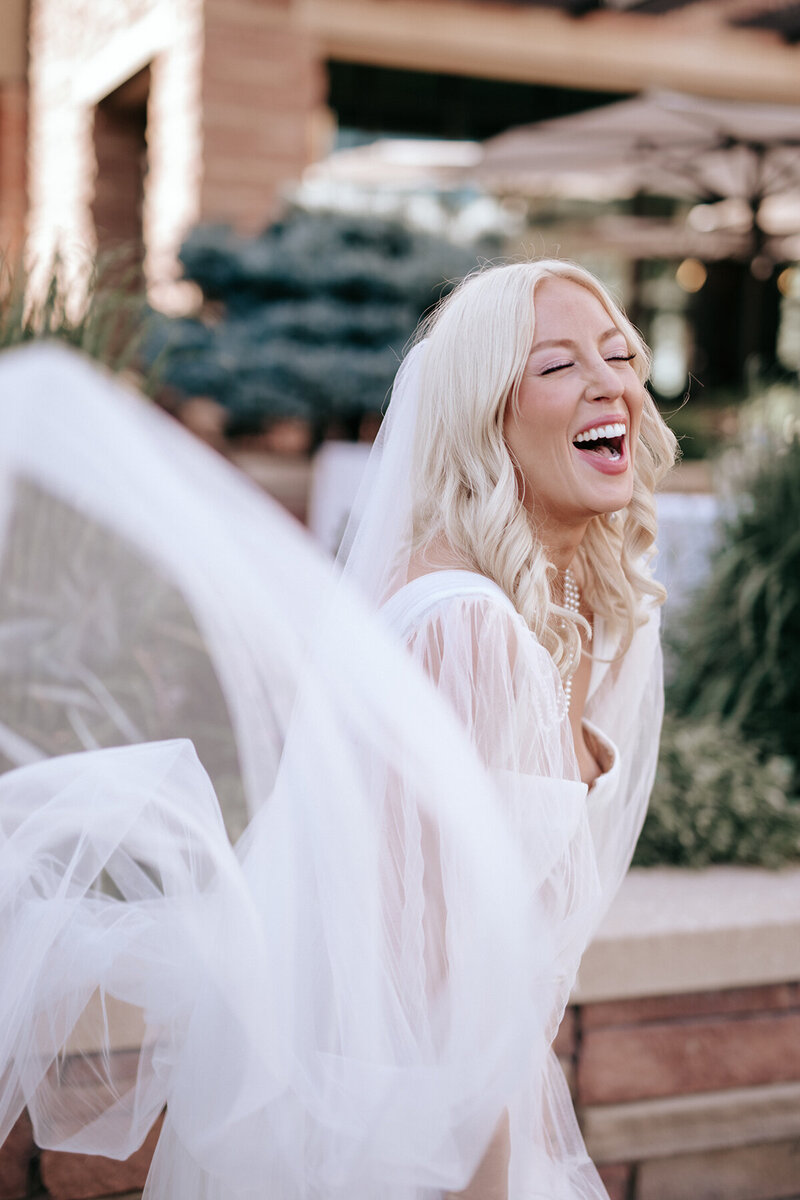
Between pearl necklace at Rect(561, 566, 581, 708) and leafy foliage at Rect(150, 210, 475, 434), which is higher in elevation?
leafy foliage at Rect(150, 210, 475, 434)

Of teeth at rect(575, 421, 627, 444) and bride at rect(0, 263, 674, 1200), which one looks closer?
bride at rect(0, 263, 674, 1200)

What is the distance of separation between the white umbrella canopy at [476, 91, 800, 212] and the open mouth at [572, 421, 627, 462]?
5.96m

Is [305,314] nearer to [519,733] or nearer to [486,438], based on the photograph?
[486,438]

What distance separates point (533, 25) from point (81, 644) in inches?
310

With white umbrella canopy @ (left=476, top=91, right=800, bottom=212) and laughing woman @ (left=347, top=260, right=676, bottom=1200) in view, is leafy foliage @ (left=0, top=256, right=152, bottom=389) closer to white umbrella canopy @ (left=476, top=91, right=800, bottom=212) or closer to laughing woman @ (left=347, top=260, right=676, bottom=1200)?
laughing woman @ (left=347, top=260, right=676, bottom=1200)

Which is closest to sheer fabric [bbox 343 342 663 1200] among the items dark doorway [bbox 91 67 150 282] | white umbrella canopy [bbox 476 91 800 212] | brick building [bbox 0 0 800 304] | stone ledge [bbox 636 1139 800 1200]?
stone ledge [bbox 636 1139 800 1200]

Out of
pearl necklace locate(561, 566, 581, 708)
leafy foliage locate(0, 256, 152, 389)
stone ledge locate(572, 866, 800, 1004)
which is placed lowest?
stone ledge locate(572, 866, 800, 1004)

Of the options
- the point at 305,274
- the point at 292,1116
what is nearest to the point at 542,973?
the point at 292,1116

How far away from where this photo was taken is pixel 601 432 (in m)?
1.87

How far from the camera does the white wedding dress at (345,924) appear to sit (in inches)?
64.1

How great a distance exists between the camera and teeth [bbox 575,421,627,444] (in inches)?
73.7

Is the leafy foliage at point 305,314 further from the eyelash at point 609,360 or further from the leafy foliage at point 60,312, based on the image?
the eyelash at point 609,360

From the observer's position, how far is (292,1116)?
1713mm

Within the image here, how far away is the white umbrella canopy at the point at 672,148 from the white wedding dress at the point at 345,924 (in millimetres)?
6097
